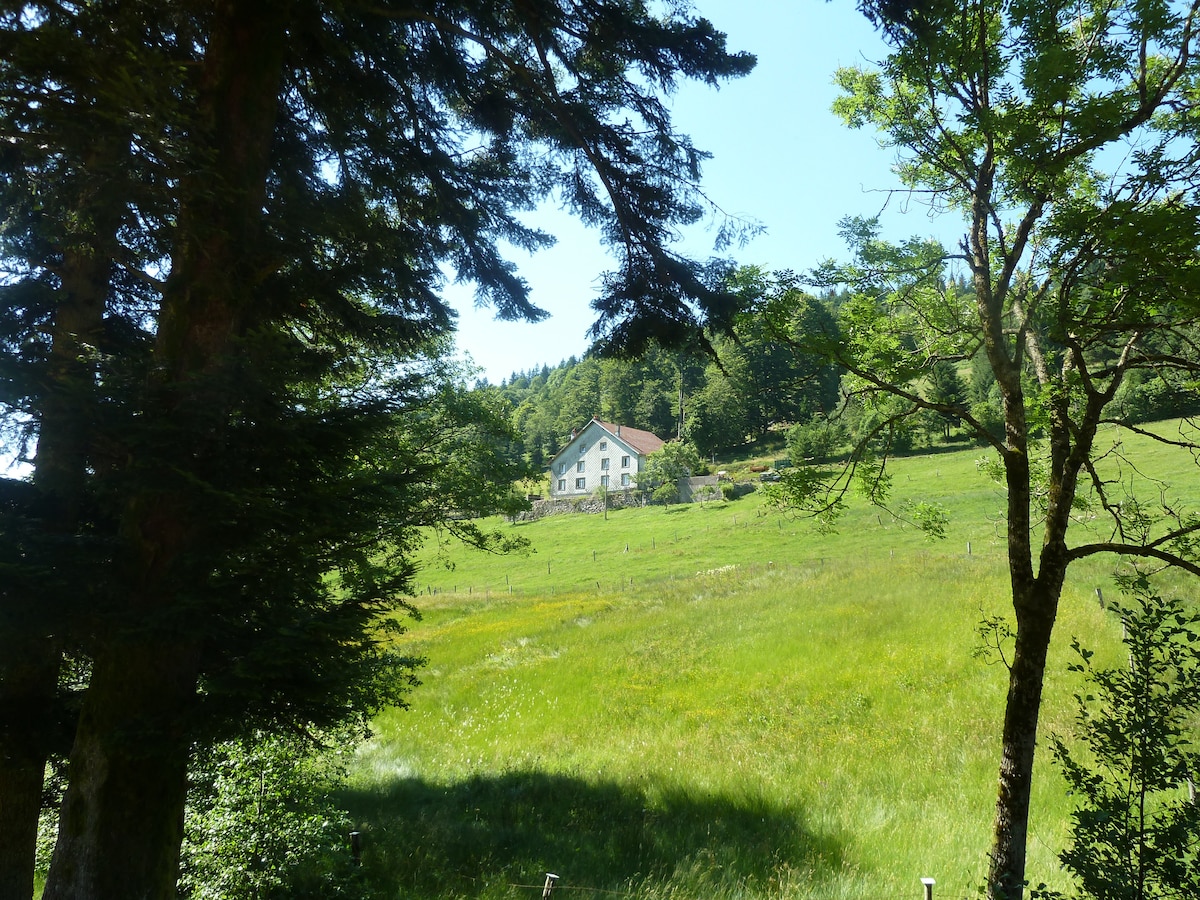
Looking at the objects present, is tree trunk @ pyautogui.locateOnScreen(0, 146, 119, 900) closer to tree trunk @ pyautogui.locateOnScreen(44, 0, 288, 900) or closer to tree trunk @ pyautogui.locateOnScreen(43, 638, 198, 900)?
tree trunk @ pyautogui.locateOnScreen(44, 0, 288, 900)

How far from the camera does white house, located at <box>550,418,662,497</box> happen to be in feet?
215

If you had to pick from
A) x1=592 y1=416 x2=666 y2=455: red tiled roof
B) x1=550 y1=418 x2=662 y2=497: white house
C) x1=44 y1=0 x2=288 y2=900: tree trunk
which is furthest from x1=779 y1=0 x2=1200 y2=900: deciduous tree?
x1=592 y1=416 x2=666 y2=455: red tiled roof

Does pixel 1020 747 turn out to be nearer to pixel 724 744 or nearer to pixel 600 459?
pixel 724 744

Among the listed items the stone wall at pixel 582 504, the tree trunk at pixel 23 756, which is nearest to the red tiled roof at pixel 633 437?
the stone wall at pixel 582 504

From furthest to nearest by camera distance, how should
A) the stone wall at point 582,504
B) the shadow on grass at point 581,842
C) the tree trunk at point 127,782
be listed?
the stone wall at point 582,504 → the shadow on grass at point 581,842 → the tree trunk at point 127,782

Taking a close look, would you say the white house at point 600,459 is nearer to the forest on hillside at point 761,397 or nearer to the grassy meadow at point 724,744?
the forest on hillside at point 761,397

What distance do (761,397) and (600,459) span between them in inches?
2365

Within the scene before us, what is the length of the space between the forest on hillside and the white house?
20.2 feet

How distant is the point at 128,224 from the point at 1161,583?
878 inches

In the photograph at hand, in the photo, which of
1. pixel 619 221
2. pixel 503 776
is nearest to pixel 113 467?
pixel 619 221

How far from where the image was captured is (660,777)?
9.24 meters

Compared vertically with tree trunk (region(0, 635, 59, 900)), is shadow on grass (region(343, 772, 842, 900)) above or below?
below

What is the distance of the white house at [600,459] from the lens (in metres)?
65.5

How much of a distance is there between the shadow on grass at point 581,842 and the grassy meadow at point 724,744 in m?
0.03
